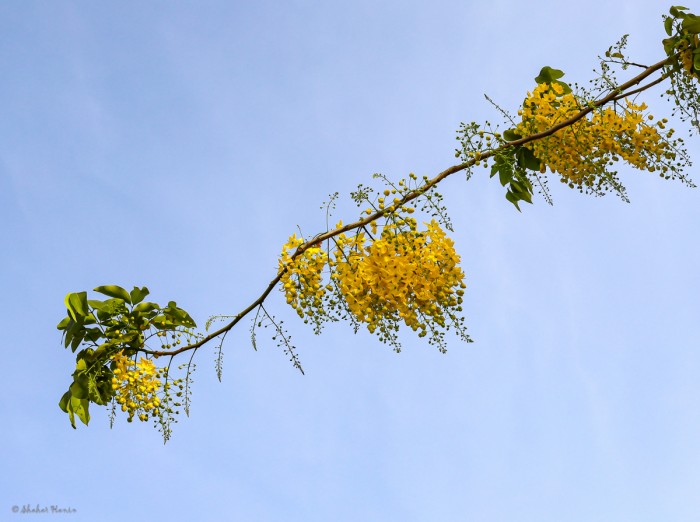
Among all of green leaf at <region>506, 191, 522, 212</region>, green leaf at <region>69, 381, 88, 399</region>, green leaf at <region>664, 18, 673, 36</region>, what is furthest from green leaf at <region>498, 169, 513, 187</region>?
green leaf at <region>69, 381, 88, 399</region>

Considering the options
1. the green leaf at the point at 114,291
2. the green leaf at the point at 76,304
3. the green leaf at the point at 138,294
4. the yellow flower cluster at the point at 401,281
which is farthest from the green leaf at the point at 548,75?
the green leaf at the point at 76,304

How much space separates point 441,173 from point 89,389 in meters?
2.63

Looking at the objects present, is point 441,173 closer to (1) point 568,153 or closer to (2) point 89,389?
(1) point 568,153

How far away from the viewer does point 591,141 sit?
16.4 feet

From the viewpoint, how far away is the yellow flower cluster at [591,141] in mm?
4980

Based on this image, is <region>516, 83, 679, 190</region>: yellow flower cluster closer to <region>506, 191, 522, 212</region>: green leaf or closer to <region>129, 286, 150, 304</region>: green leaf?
<region>506, 191, 522, 212</region>: green leaf

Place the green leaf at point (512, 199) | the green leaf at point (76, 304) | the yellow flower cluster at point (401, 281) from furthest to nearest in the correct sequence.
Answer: the green leaf at point (512, 199), the green leaf at point (76, 304), the yellow flower cluster at point (401, 281)

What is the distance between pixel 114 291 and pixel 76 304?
9.9 inches

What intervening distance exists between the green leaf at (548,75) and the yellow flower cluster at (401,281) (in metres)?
Answer: 1.94

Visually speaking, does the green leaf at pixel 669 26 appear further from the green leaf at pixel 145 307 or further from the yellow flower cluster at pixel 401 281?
the green leaf at pixel 145 307

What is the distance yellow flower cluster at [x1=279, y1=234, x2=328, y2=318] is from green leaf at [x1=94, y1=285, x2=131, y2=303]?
134 centimetres

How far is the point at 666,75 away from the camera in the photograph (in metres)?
4.61

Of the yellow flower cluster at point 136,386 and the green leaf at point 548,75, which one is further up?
the green leaf at point 548,75

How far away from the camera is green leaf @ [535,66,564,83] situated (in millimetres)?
5590
